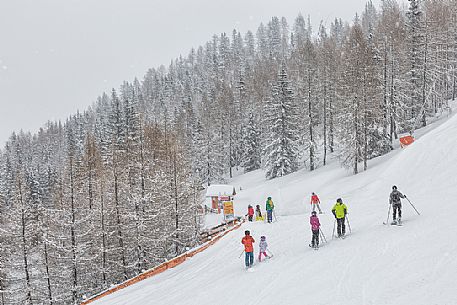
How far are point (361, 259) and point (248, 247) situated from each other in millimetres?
4986

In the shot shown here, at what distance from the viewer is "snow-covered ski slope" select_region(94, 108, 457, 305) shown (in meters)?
11.7

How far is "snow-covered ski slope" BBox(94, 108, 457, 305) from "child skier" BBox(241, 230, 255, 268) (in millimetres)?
378

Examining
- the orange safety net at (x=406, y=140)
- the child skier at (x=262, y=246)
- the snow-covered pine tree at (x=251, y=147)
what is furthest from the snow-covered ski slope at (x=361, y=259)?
the snow-covered pine tree at (x=251, y=147)

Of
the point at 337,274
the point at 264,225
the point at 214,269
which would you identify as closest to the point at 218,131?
the point at 264,225

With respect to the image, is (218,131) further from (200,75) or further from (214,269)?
(200,75)

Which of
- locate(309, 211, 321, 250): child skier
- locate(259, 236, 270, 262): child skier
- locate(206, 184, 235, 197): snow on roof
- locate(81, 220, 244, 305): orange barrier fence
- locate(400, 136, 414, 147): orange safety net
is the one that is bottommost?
locate(81, 220, 244, 305): orange barrier fence

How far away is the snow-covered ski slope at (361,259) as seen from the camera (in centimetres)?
1173

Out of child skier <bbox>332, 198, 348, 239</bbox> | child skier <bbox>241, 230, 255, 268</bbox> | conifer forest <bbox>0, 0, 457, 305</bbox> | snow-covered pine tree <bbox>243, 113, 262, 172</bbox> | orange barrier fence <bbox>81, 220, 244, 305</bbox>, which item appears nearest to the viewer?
child skier <bbox>241, 230, 255, 268</bbox>

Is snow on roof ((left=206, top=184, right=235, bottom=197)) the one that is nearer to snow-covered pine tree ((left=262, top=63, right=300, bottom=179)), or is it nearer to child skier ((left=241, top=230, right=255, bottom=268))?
snow-covered pine tree ((left=262, top=63, right=300, bottom=179))

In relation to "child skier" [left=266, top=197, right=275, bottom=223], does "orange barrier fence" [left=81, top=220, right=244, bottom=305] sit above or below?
below

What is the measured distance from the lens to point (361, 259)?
14445mm

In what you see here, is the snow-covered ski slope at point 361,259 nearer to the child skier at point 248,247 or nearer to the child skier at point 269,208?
the child skier at point 248,247

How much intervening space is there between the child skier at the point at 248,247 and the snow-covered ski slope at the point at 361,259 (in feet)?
1.24

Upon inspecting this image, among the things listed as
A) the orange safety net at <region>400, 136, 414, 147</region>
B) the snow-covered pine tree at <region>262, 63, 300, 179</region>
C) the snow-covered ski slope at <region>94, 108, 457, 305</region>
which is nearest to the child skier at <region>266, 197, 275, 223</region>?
the snow-covered ski slope at <region>94, 108, 457, 305</region>
